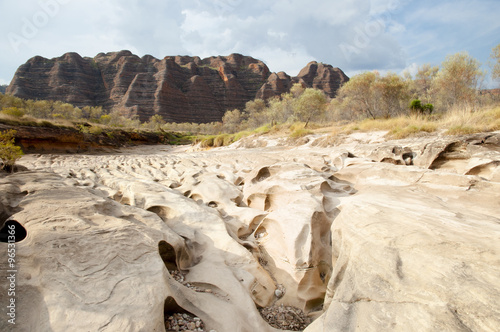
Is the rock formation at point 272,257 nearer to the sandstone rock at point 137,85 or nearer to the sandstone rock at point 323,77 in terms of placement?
the sandstone rock at point 137,85

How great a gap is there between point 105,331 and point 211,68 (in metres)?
105

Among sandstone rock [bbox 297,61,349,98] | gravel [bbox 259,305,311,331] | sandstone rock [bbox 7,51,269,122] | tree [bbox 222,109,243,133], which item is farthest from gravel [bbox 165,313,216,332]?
sandstone rock [bbox 297,61,349,98]

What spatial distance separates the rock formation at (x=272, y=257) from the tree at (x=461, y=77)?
1380 cm

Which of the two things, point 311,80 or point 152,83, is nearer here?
point 152,83

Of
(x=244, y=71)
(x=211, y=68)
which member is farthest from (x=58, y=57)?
(x=244, y=71)

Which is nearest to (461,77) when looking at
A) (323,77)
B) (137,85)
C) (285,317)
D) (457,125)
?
(457,125)

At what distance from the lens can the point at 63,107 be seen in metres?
45.1

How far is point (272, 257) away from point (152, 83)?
89.2m

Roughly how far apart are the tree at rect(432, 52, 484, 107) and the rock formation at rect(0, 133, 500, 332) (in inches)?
543

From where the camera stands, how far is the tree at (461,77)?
13.6m

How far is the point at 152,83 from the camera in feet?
262

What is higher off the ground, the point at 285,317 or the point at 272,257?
the point at 272,257

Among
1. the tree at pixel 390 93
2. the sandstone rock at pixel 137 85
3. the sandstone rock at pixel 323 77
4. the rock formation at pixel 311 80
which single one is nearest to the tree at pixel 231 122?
the sandstone rock at pixel 137 85

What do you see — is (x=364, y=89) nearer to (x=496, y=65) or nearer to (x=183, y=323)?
(x=496, y=65)
